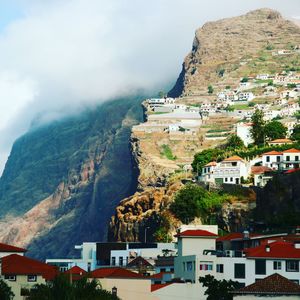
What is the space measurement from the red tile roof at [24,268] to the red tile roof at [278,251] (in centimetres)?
1918

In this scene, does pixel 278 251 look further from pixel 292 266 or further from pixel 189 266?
pixel 189 266

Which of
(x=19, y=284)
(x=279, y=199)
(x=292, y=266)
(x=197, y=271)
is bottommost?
(x=19, y=284)

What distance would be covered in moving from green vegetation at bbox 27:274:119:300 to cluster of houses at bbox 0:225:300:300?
1515 mm

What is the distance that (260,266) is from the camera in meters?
121

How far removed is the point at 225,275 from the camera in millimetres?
122000

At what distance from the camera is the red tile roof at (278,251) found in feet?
388

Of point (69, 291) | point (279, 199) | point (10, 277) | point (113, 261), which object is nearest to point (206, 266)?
point (10, 277)

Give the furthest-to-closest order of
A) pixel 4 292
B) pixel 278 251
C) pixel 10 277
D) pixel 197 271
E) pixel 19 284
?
1. pixel 197 271
2. pixel 278 251
3. pixel 10 277
4. pixel 19 284
5. pixel 4 292

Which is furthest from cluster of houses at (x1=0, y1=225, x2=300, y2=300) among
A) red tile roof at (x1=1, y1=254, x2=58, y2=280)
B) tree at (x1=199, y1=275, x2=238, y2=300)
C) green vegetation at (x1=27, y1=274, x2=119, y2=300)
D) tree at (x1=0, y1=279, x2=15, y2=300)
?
tree at (x1=0, y1=279, x2=15, y2=300)

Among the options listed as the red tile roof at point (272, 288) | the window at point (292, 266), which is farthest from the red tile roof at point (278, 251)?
the red tile roof at point (272, 288)

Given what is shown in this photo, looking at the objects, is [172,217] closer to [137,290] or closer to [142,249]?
[142,249]

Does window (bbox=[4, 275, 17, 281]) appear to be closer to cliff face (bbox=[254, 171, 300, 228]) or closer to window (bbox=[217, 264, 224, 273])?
window (bbox=[217, 264, 224, 273])

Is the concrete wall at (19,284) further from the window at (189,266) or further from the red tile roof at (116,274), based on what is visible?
the window at (189,266)

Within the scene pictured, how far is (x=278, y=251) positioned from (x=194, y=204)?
226 feet
